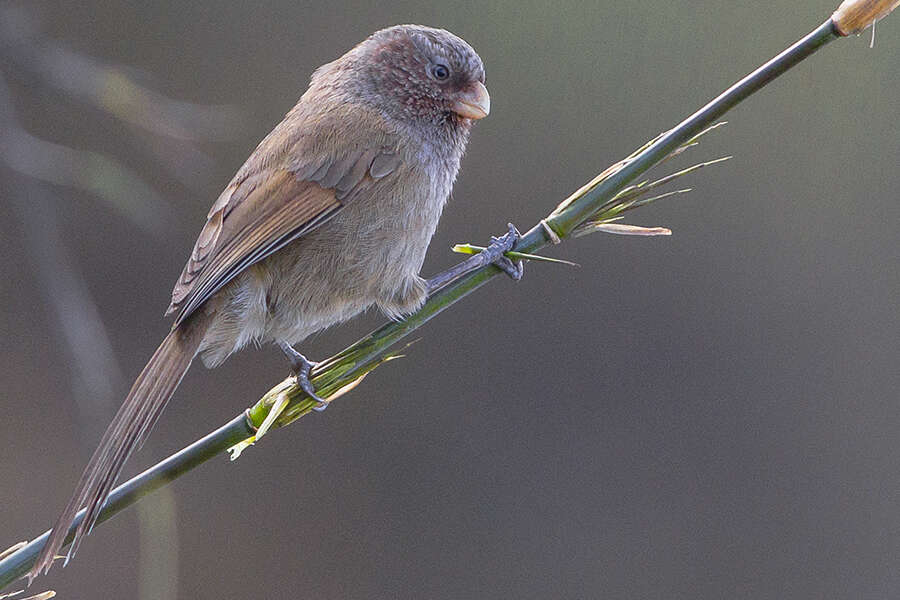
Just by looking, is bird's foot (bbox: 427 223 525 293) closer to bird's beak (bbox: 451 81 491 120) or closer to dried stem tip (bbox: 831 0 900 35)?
bird's beak (bbox: 451 81 491 120)

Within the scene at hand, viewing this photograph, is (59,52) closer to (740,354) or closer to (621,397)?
(621,397)

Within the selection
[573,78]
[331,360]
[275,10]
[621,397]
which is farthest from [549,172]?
[331,360]

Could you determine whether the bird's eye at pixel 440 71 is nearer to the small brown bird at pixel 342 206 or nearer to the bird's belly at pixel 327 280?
the small brown bird at pixel 342 206

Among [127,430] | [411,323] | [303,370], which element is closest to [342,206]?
[303,370]

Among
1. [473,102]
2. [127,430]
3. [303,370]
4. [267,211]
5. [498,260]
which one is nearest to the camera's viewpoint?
[127,430]

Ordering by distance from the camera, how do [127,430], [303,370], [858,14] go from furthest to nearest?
1. [303,370]
2. [127,430]
3. [858,14]

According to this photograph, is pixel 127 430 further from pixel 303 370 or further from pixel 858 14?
pixel 858 14

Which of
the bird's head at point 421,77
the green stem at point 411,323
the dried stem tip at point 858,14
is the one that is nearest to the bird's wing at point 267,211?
the bird's head at point 421,77
